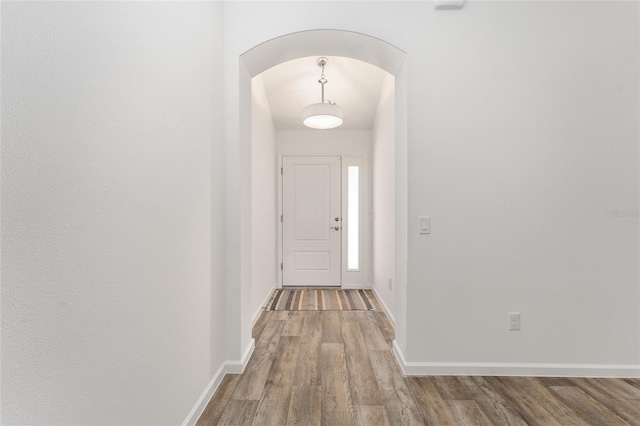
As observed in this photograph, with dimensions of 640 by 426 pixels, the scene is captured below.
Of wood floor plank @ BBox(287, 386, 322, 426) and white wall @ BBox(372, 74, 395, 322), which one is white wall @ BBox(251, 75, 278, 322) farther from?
white wall @ BBox(372, 74, 395, 322)

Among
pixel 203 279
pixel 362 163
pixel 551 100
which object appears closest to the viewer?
pixel 203 279

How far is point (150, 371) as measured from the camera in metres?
1.27

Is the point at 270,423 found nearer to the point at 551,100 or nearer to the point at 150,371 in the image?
the point at 150,371

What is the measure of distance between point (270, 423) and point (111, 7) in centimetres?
195

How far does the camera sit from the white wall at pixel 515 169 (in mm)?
2150

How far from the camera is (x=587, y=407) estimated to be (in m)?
1.81

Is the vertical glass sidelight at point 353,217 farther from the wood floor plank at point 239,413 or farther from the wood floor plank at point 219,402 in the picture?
the wood floor plank at point 239,413

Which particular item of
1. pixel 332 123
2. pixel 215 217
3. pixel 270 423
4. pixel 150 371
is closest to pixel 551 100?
pixel 332 123

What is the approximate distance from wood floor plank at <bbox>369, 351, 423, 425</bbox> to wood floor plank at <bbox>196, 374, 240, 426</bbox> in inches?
36.9

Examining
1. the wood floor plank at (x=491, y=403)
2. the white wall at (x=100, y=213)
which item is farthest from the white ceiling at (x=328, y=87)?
the wood floor plank at (x=491, y=403)

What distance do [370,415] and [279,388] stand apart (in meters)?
0.59

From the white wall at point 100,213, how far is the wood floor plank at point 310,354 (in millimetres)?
712

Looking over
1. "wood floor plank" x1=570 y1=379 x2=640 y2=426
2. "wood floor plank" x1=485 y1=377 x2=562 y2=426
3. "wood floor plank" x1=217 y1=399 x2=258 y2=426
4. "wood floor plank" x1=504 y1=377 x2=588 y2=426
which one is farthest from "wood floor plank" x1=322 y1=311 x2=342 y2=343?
"wood floor plank" x1=570 y1=379 x2=640 y2=426

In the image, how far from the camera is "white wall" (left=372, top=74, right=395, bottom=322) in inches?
129
